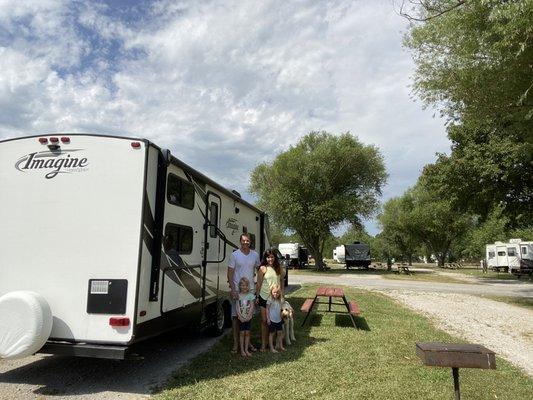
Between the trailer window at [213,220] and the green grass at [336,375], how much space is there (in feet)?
6.67

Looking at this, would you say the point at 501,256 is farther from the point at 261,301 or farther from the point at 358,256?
the point at 261,301

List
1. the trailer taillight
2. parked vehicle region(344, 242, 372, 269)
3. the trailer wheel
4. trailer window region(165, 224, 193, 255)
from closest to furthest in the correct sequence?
the trailer taillight
trailer window region(165, 224, 193, 255)
the trailer wheel
parked vehicle region(344, 242, 372, 269)

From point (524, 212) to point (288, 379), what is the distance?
24512mm

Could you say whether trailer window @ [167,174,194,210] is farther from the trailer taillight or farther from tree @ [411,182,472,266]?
tree @ [411,182,472,266]

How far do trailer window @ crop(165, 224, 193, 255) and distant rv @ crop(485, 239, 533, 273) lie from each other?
3358 centimetres

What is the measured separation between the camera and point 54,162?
5695mm

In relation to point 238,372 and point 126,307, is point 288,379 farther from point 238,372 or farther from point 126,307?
point 126,307

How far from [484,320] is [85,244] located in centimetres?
1064

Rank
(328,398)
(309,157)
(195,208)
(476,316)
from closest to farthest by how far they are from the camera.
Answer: (328,398), (195,208), (476,316), (309,157)

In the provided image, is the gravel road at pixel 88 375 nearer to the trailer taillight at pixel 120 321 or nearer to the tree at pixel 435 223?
the trailer taillight at pixel 120 321

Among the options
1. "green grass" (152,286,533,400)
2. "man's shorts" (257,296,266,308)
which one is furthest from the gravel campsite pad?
"man's shorts" (257,296,266,308)

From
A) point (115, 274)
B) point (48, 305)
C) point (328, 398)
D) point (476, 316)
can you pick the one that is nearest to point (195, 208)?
point (115, 274)

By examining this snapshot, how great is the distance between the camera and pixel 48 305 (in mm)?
5332

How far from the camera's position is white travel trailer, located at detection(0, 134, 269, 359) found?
516 cm
